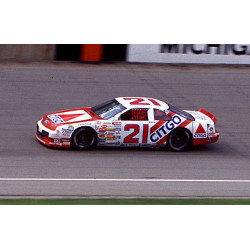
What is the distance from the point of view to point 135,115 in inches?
496

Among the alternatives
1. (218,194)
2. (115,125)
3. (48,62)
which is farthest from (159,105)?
(48,62)

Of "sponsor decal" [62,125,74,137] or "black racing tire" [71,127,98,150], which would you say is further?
"black racing tire" [71,127,98,150]

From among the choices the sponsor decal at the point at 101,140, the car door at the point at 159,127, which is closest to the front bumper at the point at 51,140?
the sponsor decal at the point at 101,140

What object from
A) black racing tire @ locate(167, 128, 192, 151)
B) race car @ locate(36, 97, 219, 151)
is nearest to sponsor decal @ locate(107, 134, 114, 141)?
race car @ locate(36, 97, 219, 151)

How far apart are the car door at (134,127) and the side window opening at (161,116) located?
0.74ft

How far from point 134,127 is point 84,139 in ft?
3.95

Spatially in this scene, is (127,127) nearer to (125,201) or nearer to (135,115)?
(135,115)

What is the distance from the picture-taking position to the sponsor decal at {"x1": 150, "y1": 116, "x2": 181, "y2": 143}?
1262 cm

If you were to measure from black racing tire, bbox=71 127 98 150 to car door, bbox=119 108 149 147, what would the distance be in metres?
0.69

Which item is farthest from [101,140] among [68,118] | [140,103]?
[140,103]

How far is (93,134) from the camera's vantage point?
1240 cm

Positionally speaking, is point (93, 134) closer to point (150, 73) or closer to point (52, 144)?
point (52, 144)

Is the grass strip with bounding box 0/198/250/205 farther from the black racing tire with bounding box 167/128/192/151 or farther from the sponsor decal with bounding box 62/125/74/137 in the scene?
the black racing tire with bounding box 167/128/192/151

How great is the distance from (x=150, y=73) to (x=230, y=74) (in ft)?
9.99
